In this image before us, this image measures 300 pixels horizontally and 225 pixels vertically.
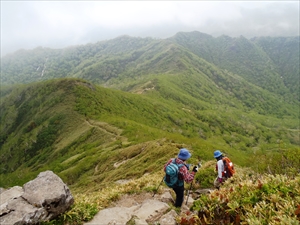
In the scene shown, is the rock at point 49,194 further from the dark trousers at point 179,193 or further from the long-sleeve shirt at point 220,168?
the long-sleeve shirt at point 220,168

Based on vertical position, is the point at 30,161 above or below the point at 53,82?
below

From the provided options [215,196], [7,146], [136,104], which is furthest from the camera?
[136,104]

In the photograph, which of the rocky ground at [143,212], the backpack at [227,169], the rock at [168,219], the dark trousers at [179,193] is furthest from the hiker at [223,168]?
the rock at [168,219]

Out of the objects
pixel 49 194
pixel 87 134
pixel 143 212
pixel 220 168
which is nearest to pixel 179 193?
pixel 143 212

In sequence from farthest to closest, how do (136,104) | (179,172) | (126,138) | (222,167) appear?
(136,104) < (126,138) < (222,167) < (179,172)

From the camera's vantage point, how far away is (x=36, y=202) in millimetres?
12258

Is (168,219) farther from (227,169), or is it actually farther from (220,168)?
(227,169)

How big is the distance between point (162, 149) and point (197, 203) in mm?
29445

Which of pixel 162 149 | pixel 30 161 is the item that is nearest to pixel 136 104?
pixel 30 161

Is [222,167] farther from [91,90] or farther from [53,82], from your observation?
[53,82]

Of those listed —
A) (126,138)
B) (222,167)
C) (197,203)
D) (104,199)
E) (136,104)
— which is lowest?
(136,104)

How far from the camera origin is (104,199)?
1584cm

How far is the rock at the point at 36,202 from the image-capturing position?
1141 cm

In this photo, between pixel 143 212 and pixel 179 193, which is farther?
pixel 179 193
